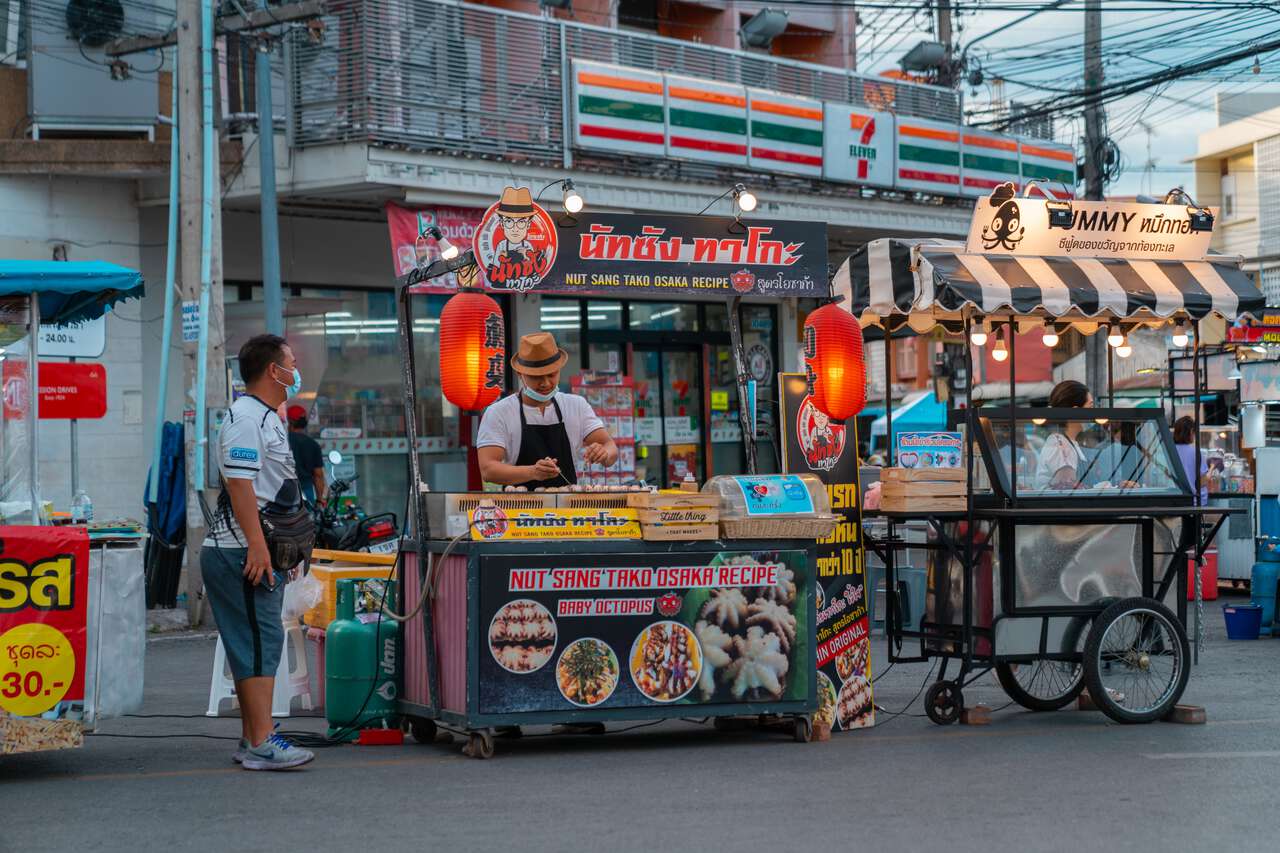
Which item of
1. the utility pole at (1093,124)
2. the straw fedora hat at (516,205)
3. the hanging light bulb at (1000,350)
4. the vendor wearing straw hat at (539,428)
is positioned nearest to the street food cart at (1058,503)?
the hanging light bulb at (1000,350)

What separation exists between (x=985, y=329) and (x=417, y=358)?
1015 centimetres

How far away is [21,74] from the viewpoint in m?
17.7

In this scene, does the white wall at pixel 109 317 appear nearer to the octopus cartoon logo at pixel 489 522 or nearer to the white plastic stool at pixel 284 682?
the white plastic stool at pixel 284 682

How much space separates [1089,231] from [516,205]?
366 cm

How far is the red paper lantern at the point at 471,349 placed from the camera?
28.2 ft

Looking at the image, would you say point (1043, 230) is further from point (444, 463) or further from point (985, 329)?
point (444, 463)

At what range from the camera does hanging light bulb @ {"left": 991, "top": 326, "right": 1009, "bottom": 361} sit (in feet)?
36.3

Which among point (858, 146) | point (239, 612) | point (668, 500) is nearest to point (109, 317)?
point (858, 146)

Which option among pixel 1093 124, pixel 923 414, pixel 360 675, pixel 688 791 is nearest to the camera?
pixel 688 791

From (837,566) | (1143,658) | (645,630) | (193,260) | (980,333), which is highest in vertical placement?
(193,260)

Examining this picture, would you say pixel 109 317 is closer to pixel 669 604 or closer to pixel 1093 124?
pixel 669 604

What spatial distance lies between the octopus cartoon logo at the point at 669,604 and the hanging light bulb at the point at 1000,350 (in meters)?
3.77

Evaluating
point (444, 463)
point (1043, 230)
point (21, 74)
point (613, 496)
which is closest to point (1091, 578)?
point (1043, 230)

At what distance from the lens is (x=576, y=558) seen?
8.05m
